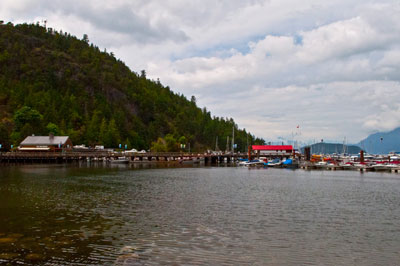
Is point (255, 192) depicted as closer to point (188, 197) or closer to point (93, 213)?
point (188, 197)

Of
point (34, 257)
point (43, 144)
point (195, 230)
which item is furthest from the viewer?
point (43, 144)

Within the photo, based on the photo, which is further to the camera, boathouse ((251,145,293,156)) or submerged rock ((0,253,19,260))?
boathouse ((251,145,293,156))

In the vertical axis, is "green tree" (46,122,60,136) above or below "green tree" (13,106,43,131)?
below

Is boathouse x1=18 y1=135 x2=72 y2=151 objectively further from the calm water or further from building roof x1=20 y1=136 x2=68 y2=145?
the calm water

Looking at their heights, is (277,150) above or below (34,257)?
above

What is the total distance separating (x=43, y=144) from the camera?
14788 cm

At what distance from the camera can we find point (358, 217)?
106ft

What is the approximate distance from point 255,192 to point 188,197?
36.4 feet

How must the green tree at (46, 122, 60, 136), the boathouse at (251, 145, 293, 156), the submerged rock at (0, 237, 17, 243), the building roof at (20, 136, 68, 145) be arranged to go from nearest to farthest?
1. the submerged rock at (0, 237, 17, 243)
2. the building roof at (20, 136, 68, 145)
3. the green tree at (46, 122, 60, 136)
4. the boathouse at (251, 145, 293, 156)

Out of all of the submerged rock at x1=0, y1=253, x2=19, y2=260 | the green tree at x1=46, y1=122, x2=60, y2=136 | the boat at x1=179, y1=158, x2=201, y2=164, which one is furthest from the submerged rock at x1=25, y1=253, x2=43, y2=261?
the green tree at x1=46, y1=122, x2=60, y2=136

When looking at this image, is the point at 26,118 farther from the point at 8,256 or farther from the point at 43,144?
the point at 8,256

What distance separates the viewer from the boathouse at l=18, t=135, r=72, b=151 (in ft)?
480

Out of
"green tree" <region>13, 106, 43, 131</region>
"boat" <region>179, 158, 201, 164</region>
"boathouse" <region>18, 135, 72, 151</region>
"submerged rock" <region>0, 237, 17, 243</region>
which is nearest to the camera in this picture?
"submerged rock" <region>0, 237, 17, 243</region>

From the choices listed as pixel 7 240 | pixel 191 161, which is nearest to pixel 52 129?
pixel 191 161
